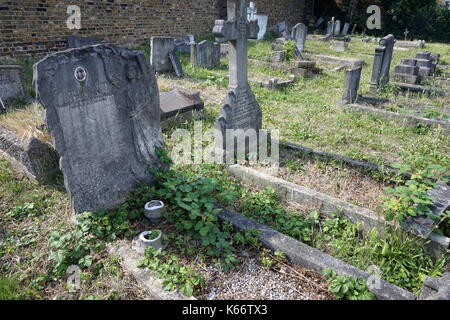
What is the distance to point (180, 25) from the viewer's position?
13539mm

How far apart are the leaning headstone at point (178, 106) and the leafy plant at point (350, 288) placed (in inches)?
153

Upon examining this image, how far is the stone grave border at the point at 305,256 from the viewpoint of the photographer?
229 cm

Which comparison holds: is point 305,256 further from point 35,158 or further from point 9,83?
point 9,83

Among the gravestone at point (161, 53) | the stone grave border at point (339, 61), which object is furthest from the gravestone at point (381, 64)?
the gravestone at point (161, 53)

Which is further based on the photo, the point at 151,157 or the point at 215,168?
the point at 215,168

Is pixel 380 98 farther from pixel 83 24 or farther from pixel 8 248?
pixel 83 24

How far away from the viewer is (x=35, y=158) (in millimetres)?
3680

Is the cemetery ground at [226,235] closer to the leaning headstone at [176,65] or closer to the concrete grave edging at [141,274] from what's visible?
the concrete grave edging at [141,274]

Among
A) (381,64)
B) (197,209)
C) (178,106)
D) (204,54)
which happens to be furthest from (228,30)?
(204,54)

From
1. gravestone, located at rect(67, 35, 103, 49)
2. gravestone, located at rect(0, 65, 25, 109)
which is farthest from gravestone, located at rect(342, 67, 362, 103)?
gravestone, located at rect(67, 35, 103, 49)

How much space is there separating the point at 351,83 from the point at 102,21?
317 inches

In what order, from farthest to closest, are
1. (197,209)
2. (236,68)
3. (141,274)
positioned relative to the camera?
(236,68)
(197,209)
(141,274)

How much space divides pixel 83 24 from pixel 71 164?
339 inches
